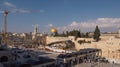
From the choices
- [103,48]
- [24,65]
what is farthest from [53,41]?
[24,65]

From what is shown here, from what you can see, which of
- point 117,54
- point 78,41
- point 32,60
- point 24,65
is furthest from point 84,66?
point 78,41

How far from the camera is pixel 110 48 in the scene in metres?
30.7

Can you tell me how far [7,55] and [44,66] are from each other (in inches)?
132

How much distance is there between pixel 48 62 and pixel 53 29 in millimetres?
39449

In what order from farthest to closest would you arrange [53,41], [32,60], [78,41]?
[53,41]
[78,41]
[32,60]

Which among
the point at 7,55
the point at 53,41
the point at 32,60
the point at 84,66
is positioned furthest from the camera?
the point at 53,41

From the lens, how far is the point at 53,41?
44594mm

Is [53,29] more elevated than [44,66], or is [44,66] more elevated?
[53,29]

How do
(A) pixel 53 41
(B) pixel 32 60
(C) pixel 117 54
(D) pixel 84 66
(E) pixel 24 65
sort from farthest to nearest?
1. (A) pixel 53 41
2. (C) pixel 117 54
3. (D) pixel 84 66
4. (B) pixel 32 60
5. (E) pixel 24 65

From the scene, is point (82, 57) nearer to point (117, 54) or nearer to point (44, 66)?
point (44, 66)

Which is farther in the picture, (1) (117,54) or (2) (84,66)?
(1) (117,54)

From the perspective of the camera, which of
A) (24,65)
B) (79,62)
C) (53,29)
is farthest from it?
(53,29)

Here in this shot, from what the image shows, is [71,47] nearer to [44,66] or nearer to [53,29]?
[53,29]

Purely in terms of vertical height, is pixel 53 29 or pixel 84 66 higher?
pixel 53 29
